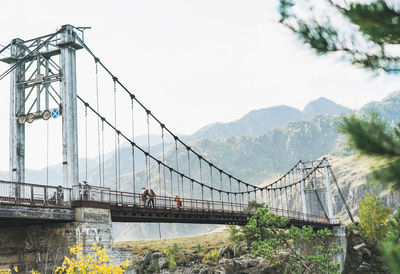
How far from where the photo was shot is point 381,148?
199 inches

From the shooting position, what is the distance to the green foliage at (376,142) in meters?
5.02

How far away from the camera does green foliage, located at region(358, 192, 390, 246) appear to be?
6050cm

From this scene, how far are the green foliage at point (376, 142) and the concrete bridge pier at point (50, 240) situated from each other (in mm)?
18162

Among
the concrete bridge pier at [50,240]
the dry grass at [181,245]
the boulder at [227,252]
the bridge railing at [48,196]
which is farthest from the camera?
the dry grass at [181,245]

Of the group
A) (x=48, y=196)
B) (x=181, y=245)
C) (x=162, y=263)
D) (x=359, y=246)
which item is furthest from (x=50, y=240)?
(x=181, y=245)

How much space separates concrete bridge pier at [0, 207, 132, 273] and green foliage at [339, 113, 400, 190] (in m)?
18.2

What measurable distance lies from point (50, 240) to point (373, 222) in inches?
1959

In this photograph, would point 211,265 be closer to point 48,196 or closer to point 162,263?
point 162,263

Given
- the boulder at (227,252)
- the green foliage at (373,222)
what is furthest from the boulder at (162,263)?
the green foliage at (373,222)

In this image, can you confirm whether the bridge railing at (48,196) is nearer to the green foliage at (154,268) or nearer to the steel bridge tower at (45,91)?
the steel bridge tower at (45,91)

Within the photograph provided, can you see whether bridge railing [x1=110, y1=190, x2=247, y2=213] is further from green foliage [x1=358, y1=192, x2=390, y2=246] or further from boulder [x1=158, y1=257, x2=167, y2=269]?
green foliage [x1=358, y1=192, x2=390, y2=246]

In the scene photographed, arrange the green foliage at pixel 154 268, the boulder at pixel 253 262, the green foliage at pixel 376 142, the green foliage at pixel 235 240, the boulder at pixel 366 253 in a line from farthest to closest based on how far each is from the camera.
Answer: the boulder at pixel 366 253
the green foliage at pixel 235 240
the green foliage at pixel 154 268
the boulder at pixel 253 262
the green foliage at pixel 376 142

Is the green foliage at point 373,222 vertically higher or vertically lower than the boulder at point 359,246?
higher

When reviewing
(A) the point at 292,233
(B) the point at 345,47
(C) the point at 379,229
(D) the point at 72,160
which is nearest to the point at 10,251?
Result: (D) the point at 72,160
